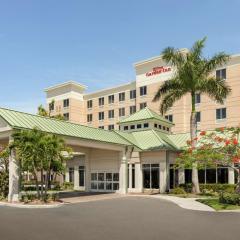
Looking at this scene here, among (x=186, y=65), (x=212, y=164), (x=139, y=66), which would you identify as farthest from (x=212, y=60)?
(x=139, y=66)

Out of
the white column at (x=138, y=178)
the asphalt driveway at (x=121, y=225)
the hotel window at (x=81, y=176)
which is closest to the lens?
the asphalt driveway at (x=121, y=225)

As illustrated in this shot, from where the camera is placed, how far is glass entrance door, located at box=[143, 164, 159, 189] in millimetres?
40094

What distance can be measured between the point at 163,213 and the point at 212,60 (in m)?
19.1

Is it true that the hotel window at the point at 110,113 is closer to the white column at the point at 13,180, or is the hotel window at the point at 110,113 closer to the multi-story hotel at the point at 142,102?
the multi-story hotel at the point at 142,102

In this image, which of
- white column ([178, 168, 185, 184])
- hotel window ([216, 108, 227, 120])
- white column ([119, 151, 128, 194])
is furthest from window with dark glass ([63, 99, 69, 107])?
white column ([178, 168, 185, 184])

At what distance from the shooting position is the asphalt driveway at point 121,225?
13789 millimetres

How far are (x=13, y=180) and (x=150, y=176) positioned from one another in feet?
54.4

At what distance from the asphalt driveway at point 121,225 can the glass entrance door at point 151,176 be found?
18.3 metres

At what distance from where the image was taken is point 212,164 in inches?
1128

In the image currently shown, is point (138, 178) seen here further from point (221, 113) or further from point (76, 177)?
point (221, 113)

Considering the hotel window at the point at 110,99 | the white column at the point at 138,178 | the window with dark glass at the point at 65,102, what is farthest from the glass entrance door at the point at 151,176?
the window with dark glass at the point at 65,102

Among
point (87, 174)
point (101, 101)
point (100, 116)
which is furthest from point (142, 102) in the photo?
point (87, 174)

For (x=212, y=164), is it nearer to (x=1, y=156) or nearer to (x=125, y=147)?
(x=125, y=147)

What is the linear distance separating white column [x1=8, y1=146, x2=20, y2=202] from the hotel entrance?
16214 millimetres
